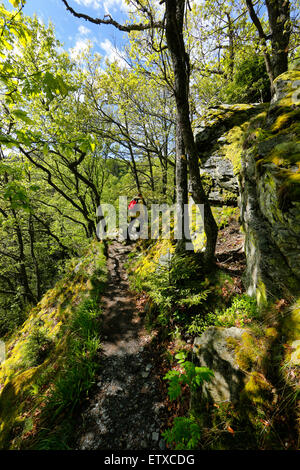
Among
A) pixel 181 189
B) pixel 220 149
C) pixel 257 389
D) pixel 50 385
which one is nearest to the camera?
pixel 257 389

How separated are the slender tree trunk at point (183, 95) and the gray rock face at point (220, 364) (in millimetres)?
2101

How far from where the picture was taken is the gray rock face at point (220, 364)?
7.05ft

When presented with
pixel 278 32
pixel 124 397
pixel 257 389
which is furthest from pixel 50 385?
pixel 278 32

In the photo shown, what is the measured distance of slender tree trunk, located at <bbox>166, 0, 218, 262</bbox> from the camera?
11.4 ft

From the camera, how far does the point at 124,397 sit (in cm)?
318

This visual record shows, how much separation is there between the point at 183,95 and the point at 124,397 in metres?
6.20

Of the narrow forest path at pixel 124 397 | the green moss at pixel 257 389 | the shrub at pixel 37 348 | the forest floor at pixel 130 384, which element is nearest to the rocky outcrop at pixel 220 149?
the forest floor at pixel 130 384

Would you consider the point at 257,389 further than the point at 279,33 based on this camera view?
No

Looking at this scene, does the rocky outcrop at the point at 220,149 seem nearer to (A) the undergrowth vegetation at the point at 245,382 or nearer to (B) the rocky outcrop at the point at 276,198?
(B) the rocky outcrop at the point at 276,198

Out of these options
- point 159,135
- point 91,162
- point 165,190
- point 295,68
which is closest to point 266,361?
point 295,68

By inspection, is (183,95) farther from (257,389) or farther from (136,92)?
(136,92)

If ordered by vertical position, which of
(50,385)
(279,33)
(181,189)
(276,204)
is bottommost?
(50,385)

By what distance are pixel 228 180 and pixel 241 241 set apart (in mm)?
2381

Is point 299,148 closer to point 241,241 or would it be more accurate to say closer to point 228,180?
point 241,241
